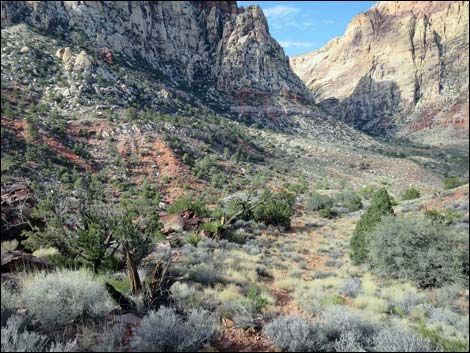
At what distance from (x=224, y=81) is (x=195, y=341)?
7671cm

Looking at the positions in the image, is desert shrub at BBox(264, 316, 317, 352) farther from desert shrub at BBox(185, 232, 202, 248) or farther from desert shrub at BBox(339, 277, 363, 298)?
desert shrub at BBox(185, 232, 202, 248)

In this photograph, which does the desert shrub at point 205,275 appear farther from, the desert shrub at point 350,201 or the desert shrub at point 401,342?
the desert shrub at point 350,201

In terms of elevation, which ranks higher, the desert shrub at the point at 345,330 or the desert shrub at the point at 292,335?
the desert shrub at the point at 292,335

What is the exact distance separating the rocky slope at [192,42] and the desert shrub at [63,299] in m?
53.4

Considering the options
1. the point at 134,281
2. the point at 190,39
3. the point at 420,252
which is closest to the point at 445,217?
the point at 420,252

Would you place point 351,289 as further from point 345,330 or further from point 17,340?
point 17,340

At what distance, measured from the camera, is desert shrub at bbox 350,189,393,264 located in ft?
37.0

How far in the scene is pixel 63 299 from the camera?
15.8 ft

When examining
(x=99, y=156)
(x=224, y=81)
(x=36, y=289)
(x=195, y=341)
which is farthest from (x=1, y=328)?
(x=224, y=81)

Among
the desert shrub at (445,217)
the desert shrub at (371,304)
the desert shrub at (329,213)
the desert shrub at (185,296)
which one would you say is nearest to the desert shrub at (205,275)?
the desert shrub at (185,296)

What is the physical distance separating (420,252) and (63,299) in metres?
8.54

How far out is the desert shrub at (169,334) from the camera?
417 centimetres

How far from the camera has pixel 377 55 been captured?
12888cm

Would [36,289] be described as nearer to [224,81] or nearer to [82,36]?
[82,36]
